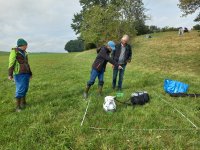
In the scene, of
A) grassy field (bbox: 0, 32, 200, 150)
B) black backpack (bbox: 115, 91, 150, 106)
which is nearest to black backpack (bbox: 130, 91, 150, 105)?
black backpack (bbox: 115, 91, 150, 106)

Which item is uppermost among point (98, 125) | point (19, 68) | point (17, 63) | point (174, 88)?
point (17, 63)

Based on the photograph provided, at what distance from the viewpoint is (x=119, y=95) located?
8859mm

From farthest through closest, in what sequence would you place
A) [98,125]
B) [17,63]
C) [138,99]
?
1. [138,99]
2. [17,63]
3. [98,125]

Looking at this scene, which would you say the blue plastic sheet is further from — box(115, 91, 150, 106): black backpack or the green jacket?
the green jacket

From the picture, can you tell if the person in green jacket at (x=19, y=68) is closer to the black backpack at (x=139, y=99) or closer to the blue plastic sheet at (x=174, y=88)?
the black backpack at (x=139, y=99)

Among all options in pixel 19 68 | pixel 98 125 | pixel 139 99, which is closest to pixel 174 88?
pixel 139 99

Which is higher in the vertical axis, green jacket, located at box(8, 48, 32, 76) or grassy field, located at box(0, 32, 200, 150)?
green jacket, located at box(8, 48, 32, 76)

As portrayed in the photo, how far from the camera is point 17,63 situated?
23.9ft

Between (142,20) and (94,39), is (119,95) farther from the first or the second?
(142,20)

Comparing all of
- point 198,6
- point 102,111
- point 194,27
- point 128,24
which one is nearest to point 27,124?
point 102,111

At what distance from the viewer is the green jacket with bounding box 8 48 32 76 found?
7113mm

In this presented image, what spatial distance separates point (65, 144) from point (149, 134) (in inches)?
75.9

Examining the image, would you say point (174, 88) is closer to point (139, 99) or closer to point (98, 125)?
point (139, 99)

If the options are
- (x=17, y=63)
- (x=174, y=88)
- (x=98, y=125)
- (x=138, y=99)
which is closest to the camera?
(x=98, y=125)
